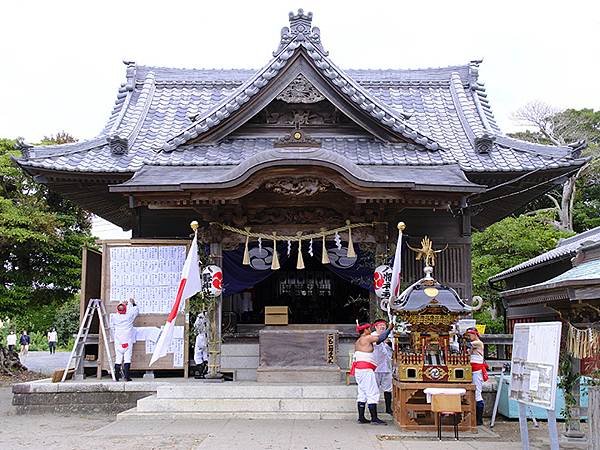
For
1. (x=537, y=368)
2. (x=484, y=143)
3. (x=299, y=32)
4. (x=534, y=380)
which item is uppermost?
(x=299, y=32)

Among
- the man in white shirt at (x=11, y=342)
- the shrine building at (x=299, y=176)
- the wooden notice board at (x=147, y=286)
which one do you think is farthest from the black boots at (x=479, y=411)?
the man in white shirt at (x=11, y=342)

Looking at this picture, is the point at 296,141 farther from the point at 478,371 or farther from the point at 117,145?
the point at 478,371

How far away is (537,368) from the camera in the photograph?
711cm

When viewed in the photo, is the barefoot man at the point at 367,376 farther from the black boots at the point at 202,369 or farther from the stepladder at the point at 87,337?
the stepladder at the point at 87,337

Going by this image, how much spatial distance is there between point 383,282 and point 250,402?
11.6 feet

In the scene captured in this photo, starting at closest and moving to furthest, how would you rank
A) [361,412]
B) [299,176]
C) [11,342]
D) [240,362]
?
[361,412] < [299,176] < [240,362] < [11,342]

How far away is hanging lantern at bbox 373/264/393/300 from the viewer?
1280cm

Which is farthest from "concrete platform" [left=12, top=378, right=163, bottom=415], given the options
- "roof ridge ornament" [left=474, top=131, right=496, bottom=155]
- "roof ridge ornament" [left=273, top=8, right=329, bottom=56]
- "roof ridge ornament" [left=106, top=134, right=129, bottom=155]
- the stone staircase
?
"roof ridge ornament" [left=474, top=131, right=496, bottom=155]

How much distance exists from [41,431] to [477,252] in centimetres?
1851

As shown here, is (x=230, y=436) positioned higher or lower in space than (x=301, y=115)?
lower

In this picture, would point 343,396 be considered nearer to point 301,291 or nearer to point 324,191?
point 324,191

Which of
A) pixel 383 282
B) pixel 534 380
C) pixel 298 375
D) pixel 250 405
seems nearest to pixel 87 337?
pixel 250 405

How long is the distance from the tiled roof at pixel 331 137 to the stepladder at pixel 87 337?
291 centimetres

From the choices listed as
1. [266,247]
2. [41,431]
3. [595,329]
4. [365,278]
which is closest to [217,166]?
[266,247]
